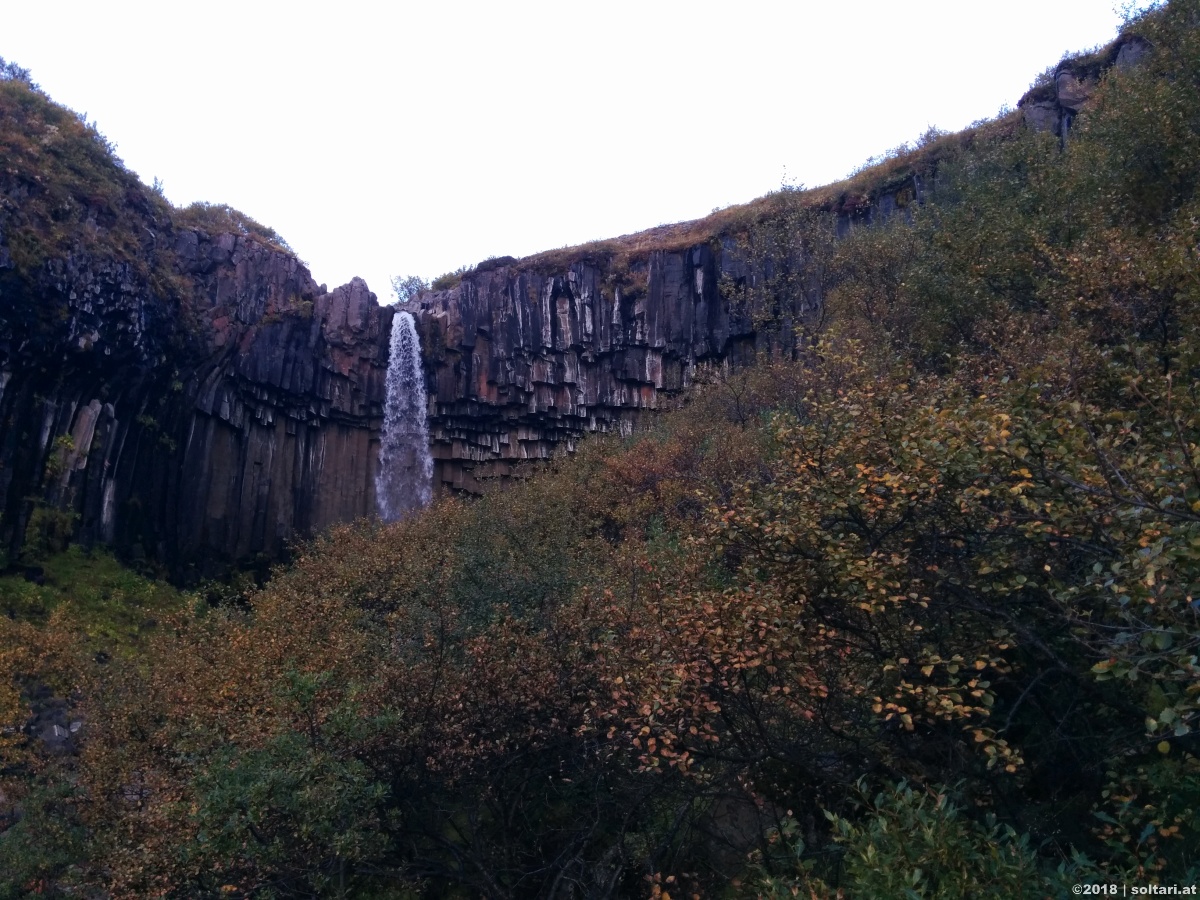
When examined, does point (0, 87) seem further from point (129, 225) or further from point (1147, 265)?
point (1147, 265)

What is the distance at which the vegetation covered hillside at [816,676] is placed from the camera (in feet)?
20.4

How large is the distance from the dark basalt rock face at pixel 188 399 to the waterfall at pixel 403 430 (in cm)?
56

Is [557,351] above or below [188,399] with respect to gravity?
above

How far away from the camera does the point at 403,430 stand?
39.5m

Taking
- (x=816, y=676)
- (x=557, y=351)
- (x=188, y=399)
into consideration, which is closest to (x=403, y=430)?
(x=557, y=351)

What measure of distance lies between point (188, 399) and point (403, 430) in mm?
9425

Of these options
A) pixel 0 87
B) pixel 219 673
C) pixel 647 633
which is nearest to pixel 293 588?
pixel 219 673

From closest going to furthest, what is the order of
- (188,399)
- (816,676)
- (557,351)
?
(816,676) < (188,399) < (557,351)

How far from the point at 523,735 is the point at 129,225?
27321mm

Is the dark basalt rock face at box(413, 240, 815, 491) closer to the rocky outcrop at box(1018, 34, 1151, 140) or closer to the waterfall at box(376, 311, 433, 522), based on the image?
the waterfall at box(376, 311, 433, 522)

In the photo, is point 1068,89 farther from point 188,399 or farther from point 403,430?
point 188,399

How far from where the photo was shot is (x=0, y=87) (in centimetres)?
2969

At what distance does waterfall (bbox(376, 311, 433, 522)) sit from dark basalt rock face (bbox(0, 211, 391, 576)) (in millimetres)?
559

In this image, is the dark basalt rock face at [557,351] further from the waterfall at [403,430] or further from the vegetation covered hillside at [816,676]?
the vegetation covered hillside at [816,676]
